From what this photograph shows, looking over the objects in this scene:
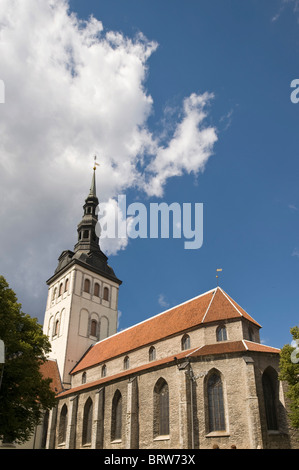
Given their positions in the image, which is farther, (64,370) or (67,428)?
(64,370)

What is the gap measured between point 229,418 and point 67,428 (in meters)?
15.2

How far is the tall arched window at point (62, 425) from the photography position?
29594 millimetres

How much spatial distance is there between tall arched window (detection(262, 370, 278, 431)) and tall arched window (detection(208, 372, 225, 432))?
241 centimetres

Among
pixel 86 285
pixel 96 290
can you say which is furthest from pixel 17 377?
pixel 96 290

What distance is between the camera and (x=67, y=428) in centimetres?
2861

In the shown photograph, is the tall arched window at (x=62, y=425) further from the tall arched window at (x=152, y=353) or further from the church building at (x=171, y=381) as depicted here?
the tall arched window at (x=152, y=353)

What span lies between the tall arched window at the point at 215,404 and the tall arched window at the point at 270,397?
7.89ft

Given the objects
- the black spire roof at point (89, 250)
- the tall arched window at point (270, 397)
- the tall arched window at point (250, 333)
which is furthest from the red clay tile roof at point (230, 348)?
the black spire roof at point (89, 250)

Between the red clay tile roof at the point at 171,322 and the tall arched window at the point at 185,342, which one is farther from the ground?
the red clay tile roof at the point at 171,322

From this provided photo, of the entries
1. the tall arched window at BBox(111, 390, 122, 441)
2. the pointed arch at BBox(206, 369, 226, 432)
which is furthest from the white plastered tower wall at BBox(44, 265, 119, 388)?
the pointed arch at BBox(206, 369, 226, 432)

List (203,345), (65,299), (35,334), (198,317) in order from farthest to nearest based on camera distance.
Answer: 1. (65,299)
2. (198,317)
3. (203,345)
4. (35,334)
